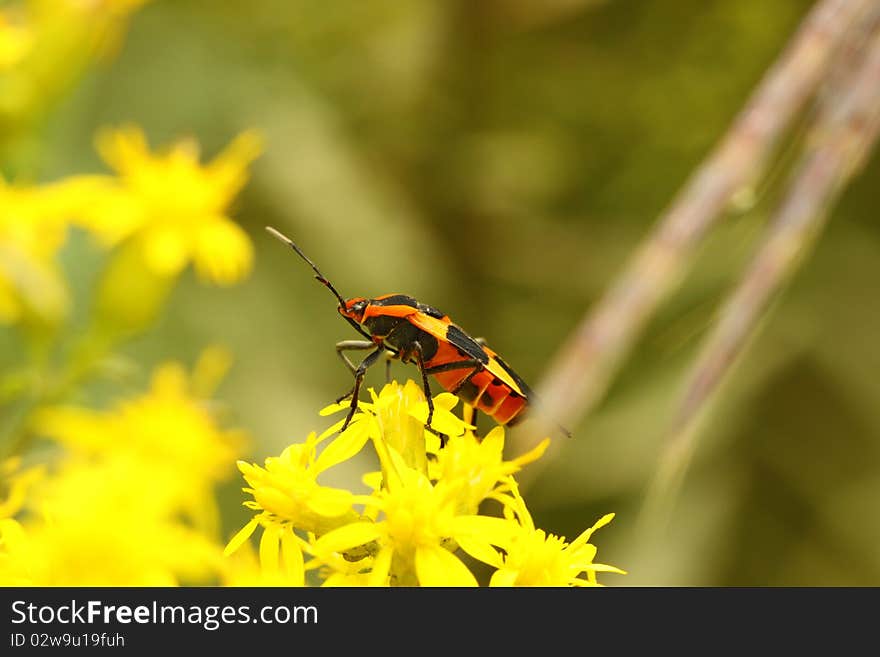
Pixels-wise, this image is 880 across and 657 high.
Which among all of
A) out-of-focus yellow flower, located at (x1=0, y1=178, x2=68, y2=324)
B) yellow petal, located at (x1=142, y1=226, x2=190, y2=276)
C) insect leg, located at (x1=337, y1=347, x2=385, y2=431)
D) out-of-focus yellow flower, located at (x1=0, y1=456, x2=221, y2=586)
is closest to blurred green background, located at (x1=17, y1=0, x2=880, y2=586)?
yellow petal, located at (x1=142, y1=226, x2=190, y2=276)

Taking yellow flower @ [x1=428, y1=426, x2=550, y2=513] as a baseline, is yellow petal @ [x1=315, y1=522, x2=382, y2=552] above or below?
below

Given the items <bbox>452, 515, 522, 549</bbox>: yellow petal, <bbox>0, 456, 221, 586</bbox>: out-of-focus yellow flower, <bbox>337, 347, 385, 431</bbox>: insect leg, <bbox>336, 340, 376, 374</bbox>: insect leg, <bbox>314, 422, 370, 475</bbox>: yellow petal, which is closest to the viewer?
<bbox>0, 456, 221, 586</bbox>: out-of-focus yellow flower

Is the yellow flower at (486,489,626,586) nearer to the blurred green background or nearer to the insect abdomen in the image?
the insect abdomen

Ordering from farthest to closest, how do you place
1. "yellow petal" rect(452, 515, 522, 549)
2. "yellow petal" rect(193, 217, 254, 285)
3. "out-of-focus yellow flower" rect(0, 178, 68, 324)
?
"yellow petal" rect(193, 217, 254, 285), "out-of-focus yellow flower" rect(0, 178, 68, 324), "yellow petal" rect(452, 515, 522, 549)

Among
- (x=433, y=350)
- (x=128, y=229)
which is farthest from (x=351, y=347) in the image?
(x=128, y=229)

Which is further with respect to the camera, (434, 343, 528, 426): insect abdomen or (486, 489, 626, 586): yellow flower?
(434, 343, 528, 426): insect abdomen

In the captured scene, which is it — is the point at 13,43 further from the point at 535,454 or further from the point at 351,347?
the point at 535,454
